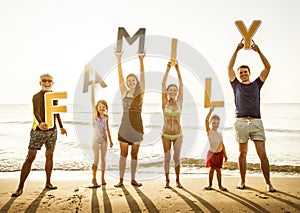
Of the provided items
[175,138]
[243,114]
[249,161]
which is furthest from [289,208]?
[249,161]

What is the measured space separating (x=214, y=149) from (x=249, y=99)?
115cm

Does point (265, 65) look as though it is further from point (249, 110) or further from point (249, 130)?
point (249, 130)

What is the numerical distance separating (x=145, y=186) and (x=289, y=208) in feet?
8.96

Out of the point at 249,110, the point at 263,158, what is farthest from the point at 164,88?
the point at 263,158

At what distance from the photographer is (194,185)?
6406mm

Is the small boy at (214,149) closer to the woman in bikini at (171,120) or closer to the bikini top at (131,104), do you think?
the woman in bikini at (171,120)

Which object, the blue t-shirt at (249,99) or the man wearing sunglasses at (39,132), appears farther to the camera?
the blue t-shirt at (249,99)

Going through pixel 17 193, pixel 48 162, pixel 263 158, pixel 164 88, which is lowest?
pixel 17 193

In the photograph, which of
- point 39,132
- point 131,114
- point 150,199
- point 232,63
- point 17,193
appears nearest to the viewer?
point 150,199

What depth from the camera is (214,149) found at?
5918mm

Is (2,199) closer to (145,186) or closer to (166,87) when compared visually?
(145,186)

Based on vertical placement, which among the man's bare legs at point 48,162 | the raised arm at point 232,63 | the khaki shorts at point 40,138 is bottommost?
the man's bare legs at point 48,162

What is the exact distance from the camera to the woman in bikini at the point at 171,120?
5.95 meters

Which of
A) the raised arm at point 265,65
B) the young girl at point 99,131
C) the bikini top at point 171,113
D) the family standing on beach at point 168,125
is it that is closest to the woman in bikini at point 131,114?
the family standing on beach at point 168,125
